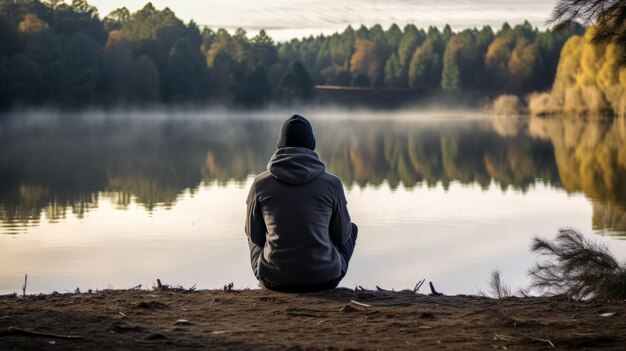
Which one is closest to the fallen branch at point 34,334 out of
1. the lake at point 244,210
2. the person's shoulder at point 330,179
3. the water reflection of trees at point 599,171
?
the person's shoulder at point 330,179

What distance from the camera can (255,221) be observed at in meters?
6.35

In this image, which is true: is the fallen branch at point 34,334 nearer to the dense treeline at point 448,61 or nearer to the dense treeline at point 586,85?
the dense treeline at point 586,85

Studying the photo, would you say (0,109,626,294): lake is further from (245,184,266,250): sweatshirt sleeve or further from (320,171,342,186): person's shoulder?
(320,171,342,186): person's shoulder

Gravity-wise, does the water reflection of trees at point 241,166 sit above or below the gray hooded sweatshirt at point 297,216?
below

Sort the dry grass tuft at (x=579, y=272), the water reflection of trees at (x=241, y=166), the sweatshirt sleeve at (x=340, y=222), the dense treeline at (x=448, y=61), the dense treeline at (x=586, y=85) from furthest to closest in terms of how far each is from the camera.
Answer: the dense treeline at (x=448, y=61)
the dense treeline at (x=586, y=85)
the water reflection of trees at (x=241, y=166)
the dry grass tuft at (x=579, y=272)
the sweatshirt sleeve at (x=340, y=222)

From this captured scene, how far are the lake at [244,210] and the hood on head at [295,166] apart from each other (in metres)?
2.78

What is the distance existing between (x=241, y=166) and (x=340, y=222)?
1885 centimetres

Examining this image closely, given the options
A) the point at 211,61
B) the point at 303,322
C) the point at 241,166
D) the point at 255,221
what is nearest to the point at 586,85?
the point at 241,166

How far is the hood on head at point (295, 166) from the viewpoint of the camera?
20.3 feet

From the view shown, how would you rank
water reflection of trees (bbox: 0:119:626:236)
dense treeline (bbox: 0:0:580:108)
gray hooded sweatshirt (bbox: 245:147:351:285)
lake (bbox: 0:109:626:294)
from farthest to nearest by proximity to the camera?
dense treeline (bbox: 0:0:580:108) < water reflection of trees (bbox: 0:119:626:236) < lake (bbox: 0:109:626:294) < gray hooded sweatshirt (bbox: 245:147:351:285)

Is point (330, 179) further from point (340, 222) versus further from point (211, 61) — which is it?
point (211, 61)

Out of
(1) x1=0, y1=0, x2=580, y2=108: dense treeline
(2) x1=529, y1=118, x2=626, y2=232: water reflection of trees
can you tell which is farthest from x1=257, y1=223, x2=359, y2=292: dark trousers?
(1) x1=0, y1=0, x2=580, y2=108: dense treeline

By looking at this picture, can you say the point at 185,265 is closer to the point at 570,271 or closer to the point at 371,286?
the point at 371,286

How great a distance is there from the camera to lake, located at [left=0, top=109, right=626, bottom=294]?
9.81 metres
